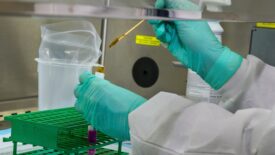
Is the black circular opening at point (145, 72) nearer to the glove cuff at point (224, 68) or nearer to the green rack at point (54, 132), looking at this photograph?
the glove cuff at point (224, 68)

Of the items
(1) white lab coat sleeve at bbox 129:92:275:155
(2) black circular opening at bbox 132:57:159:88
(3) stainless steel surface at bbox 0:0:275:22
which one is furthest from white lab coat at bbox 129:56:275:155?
(2) black circular opening at bbox 132:57:159:88

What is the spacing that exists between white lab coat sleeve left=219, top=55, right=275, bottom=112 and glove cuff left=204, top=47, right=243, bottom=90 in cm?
2

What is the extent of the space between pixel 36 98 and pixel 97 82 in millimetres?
887

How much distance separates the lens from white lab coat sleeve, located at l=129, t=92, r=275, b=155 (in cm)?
83

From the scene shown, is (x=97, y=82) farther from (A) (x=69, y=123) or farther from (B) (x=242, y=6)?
(B) (x=242, y=6)

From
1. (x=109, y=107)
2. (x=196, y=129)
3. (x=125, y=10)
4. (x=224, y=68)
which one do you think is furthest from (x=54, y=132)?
(x=224, y=68)

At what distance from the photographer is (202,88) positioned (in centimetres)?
172

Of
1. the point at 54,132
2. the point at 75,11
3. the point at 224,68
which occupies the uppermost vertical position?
the point at 75,11

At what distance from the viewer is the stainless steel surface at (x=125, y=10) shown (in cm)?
50

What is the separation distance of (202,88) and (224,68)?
0.28 metres

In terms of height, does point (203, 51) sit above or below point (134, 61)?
above

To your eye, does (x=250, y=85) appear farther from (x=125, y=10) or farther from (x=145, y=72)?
(x=125, y=10)

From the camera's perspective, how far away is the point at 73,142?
119 cm

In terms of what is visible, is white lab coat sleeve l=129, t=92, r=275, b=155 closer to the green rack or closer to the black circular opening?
the green rack
